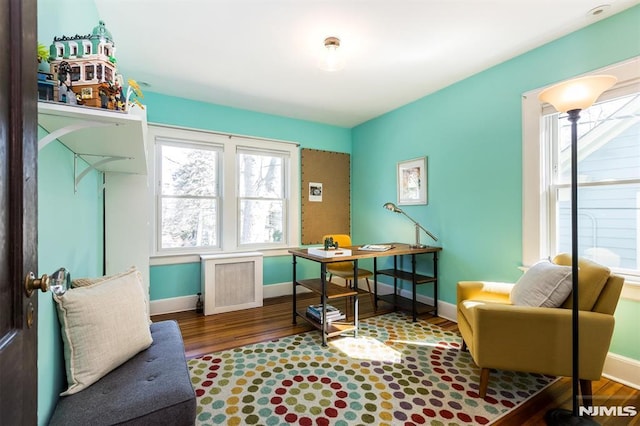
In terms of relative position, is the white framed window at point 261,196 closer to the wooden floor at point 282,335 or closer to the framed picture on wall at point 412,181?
the wooden floor at point 282,335

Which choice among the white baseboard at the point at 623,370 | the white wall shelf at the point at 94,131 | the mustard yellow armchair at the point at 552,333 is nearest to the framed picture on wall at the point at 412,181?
the mustard yellow armchair at the point at 552,333

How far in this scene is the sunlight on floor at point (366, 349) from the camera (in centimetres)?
224

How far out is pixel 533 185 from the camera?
2402 millimetres

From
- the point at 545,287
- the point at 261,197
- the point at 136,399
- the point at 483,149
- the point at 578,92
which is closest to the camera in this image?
the point at 136,399

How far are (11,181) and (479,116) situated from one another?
3.29 m

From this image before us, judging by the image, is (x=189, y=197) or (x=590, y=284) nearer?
(x=590, y=284)

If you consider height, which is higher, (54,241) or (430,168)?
(430,168)

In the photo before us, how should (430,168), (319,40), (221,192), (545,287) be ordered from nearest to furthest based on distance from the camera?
(545,287) → (319,40) → (430,168) → (221,192)

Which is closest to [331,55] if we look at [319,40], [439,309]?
[319,40]

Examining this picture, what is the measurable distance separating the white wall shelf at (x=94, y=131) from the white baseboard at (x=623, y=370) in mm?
3180

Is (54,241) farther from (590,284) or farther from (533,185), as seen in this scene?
(533,185)

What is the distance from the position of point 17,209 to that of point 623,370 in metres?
3.22

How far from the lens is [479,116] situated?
9.28ft
